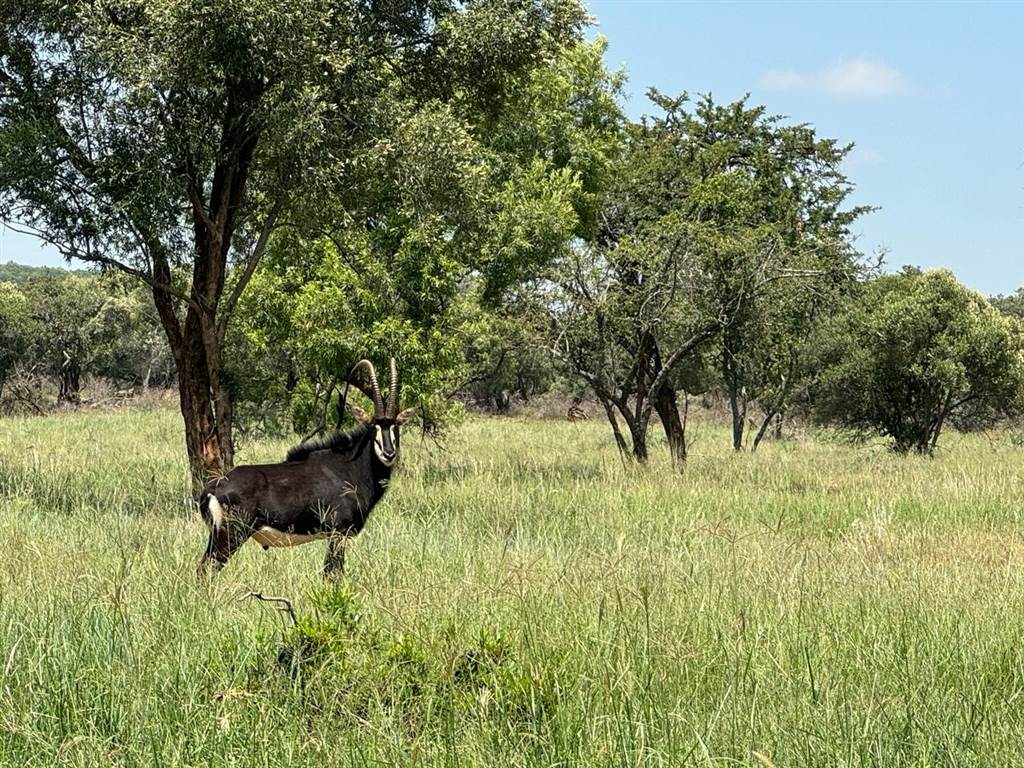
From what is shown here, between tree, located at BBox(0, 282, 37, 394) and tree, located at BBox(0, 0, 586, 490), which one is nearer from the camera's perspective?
tree, located at BBox(0, 0, 586, 490)

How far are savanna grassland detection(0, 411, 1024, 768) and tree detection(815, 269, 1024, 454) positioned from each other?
12470 mm

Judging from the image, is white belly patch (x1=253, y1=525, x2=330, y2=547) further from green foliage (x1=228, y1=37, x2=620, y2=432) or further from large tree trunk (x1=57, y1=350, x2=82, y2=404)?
large tree trunk (x1=57, y1=350, x2=82, y2=404)

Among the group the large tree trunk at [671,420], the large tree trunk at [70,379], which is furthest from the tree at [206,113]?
the large tree trunk at [70,379]

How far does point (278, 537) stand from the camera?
684 cm

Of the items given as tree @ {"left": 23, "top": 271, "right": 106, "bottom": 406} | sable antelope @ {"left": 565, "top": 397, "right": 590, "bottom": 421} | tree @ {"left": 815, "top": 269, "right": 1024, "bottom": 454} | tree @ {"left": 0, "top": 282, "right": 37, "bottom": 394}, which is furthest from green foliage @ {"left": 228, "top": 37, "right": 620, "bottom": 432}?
tree @ {"left": 23, "top": 271, "right": 106, "bottom": 406}

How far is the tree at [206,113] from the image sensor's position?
903 centimetres

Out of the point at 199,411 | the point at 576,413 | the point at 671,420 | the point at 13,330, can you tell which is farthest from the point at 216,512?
the point at 13,330

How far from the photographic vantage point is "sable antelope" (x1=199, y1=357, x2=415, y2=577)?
657cm

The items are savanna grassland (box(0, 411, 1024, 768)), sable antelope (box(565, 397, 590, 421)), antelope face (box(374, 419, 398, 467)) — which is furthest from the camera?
sable antelope (box(565, 397, 590, 421))

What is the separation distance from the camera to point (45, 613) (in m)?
4.52

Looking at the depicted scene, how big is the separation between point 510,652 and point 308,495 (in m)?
3.22

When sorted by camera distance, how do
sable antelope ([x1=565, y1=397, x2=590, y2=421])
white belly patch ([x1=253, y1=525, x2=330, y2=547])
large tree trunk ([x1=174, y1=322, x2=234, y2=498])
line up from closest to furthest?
white belly patch ([x1=253, y1=525, x2=330, y2=547]) < large tree trunk ([x1=174, y1=322, x2=234, y2=498]) < sable antelope ([x1=565, y1=397, x2=590, y2=421])

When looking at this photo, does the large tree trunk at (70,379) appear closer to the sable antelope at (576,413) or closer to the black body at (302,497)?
the sable antelope at (576,413)

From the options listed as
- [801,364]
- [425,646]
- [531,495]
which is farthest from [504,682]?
[801,364]
